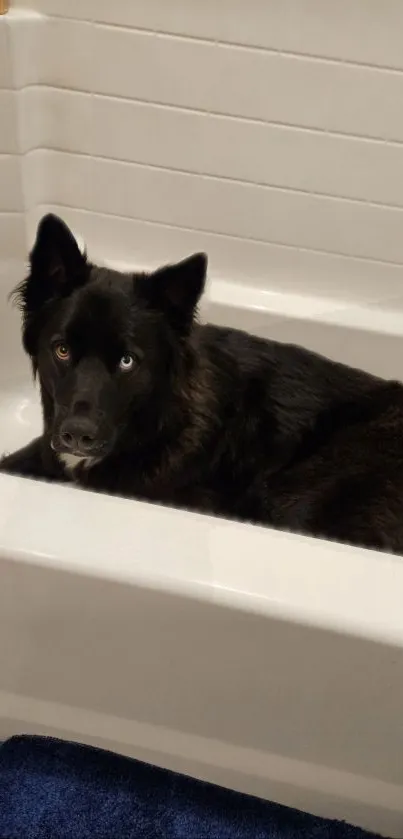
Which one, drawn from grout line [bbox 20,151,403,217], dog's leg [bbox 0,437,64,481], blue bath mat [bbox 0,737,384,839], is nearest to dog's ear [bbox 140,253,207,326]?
dog's leg [bbox 0,437,64,481]

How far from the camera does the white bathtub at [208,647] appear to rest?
1.01 m

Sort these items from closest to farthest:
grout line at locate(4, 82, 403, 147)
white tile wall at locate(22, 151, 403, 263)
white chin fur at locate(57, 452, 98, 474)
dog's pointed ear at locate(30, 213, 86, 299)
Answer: dog's pointed ear at locate(30, 213, 86, 299)
white chin fur at locate(57, 452, 98, 474)
grout line at locate(4, 82, 403, 147)
white tile wall at locate(22, 151, 403, 263)

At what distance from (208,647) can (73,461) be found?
2.04 ft

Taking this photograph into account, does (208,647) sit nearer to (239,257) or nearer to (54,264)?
(54,264)

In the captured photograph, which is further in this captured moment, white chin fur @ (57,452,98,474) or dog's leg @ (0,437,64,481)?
dog's leg @ (0,437,64,481)

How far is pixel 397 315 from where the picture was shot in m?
1.98

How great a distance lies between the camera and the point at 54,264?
1382 millimetres

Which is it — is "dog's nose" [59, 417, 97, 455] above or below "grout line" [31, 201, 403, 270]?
below

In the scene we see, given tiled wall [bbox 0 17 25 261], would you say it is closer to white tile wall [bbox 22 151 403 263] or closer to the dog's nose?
white tile wall [bbox 22 151 403 263]

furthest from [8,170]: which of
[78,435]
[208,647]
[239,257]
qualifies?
[208,647]

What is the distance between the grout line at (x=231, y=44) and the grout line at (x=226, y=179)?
11.3 inches

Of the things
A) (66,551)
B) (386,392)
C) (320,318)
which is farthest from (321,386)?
(66,551)

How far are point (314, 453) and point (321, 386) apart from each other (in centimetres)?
15

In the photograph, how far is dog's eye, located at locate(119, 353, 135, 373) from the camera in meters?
1.39
